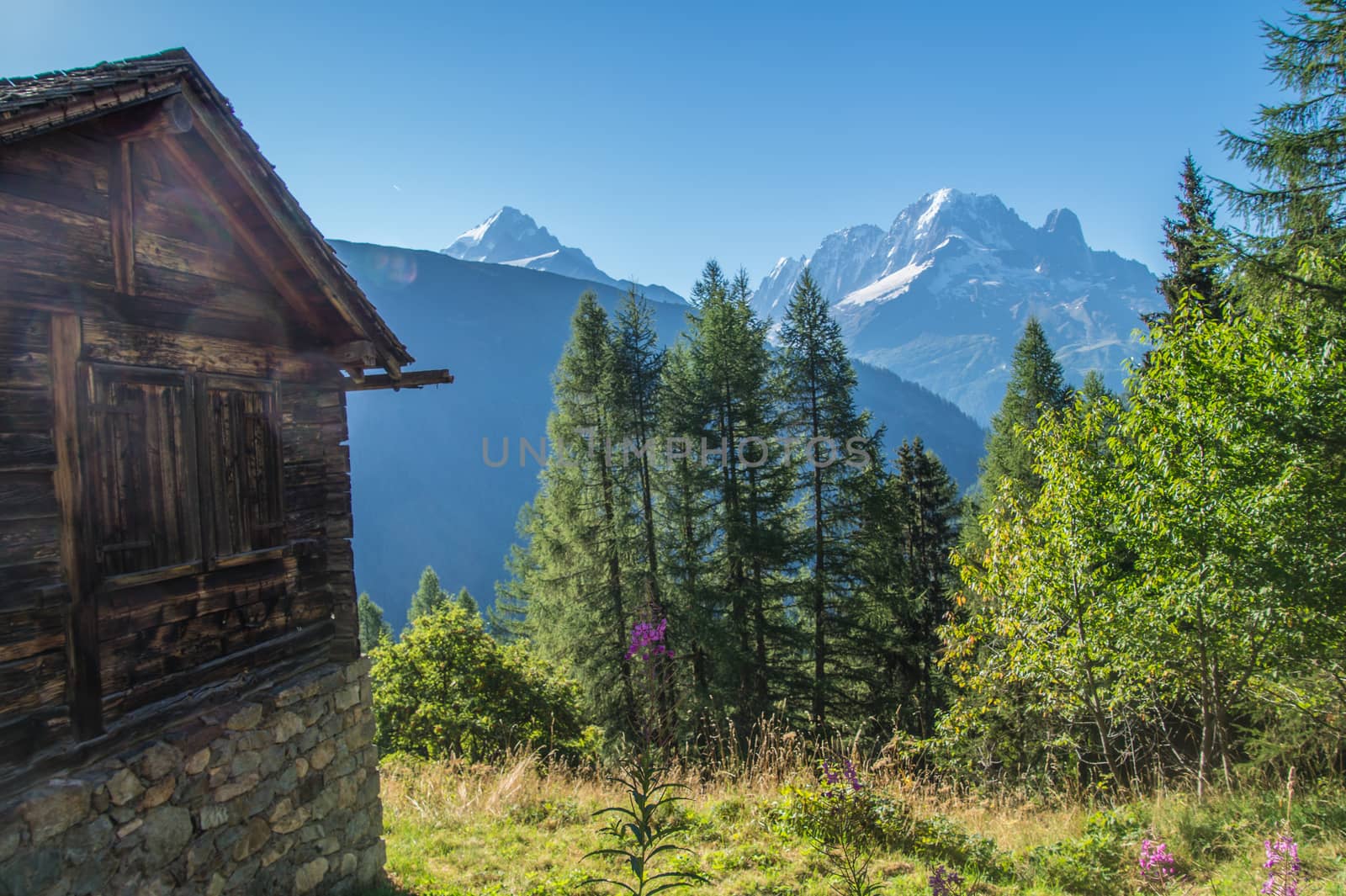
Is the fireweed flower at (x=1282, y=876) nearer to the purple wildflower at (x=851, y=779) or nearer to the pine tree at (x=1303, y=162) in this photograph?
the purple wildflower at (x=851, y=779)

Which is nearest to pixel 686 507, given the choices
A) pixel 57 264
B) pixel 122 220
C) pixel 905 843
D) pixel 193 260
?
pixel 905 843

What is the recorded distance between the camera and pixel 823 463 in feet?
59.0

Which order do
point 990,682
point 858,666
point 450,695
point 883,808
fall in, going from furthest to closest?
point 858,666 < point 450,695 < point 990,682 < point 883,808

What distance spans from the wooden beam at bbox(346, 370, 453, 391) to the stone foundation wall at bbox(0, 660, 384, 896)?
2.29m

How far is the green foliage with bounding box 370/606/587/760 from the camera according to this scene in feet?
44.4

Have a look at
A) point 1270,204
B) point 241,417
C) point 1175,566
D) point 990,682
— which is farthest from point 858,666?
point 241,417

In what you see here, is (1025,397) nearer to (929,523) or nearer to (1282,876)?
(929,523)

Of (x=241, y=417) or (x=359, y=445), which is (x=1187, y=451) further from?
(x=359, y=445)

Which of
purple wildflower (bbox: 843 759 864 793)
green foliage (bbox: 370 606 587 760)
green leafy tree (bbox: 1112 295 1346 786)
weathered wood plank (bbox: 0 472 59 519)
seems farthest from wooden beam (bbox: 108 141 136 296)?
green foliage (bbox: 370 606 587 760)

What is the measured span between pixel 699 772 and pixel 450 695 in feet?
23.7

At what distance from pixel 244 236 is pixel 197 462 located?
1.67m

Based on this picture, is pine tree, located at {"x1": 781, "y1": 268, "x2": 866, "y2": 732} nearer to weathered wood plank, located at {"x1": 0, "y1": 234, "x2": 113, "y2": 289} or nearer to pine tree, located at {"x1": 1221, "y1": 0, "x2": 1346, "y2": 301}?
pine tree, located at {"x1": 1221, "y1": 0, "x2": 1346, "y2": 301}

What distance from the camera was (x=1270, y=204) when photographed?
23.5ft

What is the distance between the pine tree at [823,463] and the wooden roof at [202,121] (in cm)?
1369
